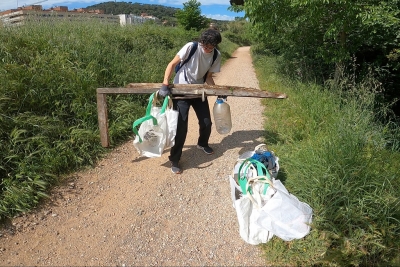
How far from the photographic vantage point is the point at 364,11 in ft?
16.5

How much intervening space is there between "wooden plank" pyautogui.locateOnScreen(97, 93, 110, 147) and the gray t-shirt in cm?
110

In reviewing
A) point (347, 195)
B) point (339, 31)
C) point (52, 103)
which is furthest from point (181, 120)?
point (339, 31)

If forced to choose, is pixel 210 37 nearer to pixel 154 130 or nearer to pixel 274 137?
pixel 154 130

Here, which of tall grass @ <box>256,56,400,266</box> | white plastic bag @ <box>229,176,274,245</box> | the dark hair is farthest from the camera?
the dark hair

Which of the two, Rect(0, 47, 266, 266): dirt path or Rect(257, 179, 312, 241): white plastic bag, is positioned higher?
Rect(257, 179, 312, 241): white plastic bag

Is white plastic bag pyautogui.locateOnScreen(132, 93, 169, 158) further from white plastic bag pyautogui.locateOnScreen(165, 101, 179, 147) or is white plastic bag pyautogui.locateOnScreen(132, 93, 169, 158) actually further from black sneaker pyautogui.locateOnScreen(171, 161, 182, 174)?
black sneaker pyautogui.locateOnScreen(171, 161, 182, 174)

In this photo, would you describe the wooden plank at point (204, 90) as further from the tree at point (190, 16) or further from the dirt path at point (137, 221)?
the tree at point (190, 16)

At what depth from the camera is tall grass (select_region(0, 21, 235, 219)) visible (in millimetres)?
3322

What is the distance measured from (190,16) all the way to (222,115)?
1559cm

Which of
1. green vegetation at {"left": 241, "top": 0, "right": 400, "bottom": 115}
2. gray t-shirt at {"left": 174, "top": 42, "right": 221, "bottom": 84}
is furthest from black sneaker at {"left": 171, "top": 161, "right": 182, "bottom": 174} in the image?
green vegetation at {"left": 241, "top": 0, "right": 400, "bottom": 115}

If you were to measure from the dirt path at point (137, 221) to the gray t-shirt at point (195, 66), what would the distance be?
1.17 meters

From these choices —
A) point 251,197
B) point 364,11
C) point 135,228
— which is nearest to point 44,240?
point 135,228

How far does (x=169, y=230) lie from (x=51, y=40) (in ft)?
15.6

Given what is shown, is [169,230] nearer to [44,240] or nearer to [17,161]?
[44,240]
